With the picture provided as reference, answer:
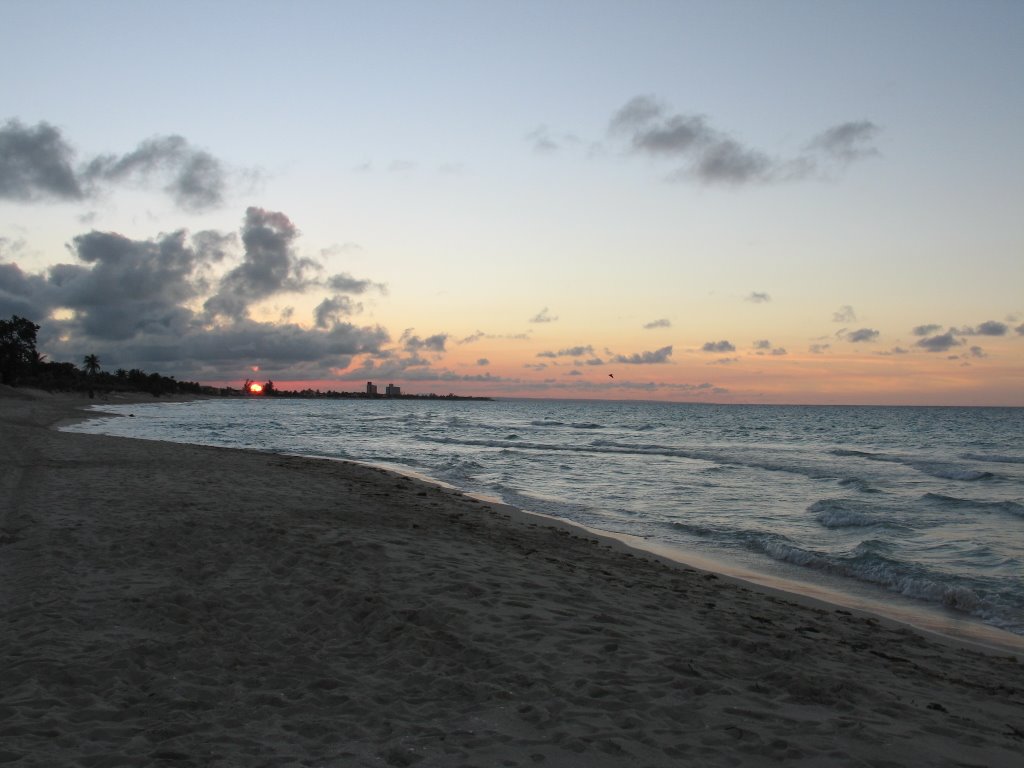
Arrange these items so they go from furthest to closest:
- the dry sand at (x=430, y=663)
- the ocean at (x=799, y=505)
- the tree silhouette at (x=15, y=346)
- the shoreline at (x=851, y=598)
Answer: the tree silhouette at (x=15, y=346) < the ocean at (x=799, y=505) < the shoreline at (x=851, y=598) < the dry sand at (x=430, y=663)

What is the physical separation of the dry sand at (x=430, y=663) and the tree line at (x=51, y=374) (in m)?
97.3

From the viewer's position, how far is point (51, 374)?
390ft

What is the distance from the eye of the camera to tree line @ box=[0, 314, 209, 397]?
8925 centimetres

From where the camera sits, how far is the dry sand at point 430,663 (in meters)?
4.88

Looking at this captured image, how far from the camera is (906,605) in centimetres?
1102

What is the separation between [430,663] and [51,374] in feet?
456

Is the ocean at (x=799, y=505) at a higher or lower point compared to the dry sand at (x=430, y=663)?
lower

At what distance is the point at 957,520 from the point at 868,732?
54.9 ft

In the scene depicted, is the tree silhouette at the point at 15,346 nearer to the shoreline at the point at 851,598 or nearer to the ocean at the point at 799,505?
the ocean at the point at 799,505

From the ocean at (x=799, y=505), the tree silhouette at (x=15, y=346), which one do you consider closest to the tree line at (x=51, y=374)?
the tree silhouette at (x=15, y=346)

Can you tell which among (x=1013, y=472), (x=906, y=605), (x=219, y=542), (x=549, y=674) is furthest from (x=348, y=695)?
(x=1013, y=472)

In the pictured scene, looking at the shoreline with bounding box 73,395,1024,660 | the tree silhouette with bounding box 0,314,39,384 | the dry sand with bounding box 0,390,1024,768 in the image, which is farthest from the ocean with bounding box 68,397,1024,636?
the tree silhouette with bounding box 0,314,39,384

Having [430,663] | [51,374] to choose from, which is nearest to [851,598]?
[430,663]

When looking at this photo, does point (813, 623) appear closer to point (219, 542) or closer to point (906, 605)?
point (906, 605)
